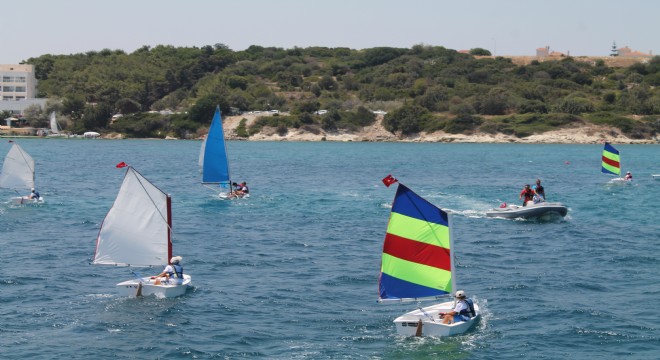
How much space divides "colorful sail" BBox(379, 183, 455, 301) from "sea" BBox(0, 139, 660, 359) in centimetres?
166

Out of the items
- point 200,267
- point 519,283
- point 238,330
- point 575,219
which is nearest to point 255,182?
point 575,219

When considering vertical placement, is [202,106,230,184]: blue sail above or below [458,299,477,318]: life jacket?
above

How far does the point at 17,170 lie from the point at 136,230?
1216 inches

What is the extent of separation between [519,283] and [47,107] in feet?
541

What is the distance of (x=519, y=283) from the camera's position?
127 feet

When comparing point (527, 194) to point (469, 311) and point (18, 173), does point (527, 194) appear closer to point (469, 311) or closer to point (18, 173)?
point (469, 311)

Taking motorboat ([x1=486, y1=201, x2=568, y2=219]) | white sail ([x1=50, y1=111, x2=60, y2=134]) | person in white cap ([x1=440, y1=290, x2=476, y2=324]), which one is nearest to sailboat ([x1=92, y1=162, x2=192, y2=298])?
person in white cap ([x1=440, y1=290, x2=476, y2=324])

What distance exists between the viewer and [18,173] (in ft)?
208

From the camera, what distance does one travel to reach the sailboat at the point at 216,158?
6812 cm

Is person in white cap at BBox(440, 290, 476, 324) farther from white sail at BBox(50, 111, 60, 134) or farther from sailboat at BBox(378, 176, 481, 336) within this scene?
white sail at BBox(50, 111, 60, 134)

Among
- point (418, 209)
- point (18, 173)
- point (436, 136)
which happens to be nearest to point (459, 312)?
point (418, 209)

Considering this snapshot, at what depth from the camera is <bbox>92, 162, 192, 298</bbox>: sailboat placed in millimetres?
35531

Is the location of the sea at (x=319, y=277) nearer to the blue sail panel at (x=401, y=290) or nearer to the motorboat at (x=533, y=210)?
the motorboat at (x=533, y=210)

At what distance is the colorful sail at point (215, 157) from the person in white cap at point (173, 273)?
32.6m
